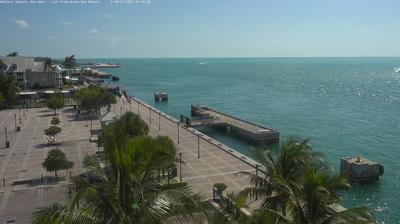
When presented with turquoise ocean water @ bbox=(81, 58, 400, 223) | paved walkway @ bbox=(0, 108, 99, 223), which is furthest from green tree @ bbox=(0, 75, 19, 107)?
turquoise ocean water @ bbox=(81, 58, 400, 223)

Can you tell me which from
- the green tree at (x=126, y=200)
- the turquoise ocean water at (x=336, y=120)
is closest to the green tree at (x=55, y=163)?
the turquoise ocean water at (x=336, y=120)

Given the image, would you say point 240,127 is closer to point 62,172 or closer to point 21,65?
point 62,172

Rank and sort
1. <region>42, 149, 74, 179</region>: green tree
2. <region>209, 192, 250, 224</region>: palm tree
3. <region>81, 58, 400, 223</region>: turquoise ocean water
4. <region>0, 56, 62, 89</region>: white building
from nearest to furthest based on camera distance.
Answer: <region>209, 192, 250, 224</region>: palm tree → <region>42, 149, 74, 179</region>: green tree → <region>81, 58, 400, 223</region>: turquoise ocean water → <region>0, 56, 62, 89</region>: white building

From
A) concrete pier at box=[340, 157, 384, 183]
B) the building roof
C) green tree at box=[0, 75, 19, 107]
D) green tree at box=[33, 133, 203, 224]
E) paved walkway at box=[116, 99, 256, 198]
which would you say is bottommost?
concrete pier at box=[340, 157, 384, 183]

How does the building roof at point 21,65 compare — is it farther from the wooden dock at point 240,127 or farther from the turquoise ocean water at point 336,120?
the wooden dock at point 240,127

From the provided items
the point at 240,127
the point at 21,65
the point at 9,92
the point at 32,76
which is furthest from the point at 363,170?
the point at 21,65

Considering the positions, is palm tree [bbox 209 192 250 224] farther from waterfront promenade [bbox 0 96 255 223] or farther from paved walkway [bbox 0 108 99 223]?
waterfront promenade [bbox 0 96 255 223]
